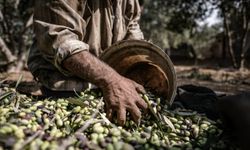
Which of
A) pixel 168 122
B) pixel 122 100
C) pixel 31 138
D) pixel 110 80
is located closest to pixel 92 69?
pixel 110 80

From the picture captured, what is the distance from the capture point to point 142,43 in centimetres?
310

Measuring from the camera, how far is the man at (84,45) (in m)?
2.80

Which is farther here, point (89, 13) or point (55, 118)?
point (89, 13)

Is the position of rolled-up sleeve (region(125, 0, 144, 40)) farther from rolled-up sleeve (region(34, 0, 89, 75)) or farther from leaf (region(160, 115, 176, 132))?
leaf (region(160, 115, 176, 132))

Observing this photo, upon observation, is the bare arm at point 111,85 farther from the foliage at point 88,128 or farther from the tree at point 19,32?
the tree at point 19,32

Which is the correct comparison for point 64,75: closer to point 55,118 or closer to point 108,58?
point 108,58

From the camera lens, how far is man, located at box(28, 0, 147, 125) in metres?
2.80

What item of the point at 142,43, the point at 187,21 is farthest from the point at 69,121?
the point at 187,21

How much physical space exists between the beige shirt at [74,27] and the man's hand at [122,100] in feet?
1.37

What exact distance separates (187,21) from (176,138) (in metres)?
20.5

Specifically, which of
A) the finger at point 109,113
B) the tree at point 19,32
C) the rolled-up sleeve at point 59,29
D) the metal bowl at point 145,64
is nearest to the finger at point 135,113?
the finger at point 109,113

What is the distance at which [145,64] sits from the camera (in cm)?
336

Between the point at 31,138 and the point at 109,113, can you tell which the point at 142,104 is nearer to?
the point at 109,113

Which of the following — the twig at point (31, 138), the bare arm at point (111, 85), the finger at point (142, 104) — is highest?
the bare arm at point (111, 85)
